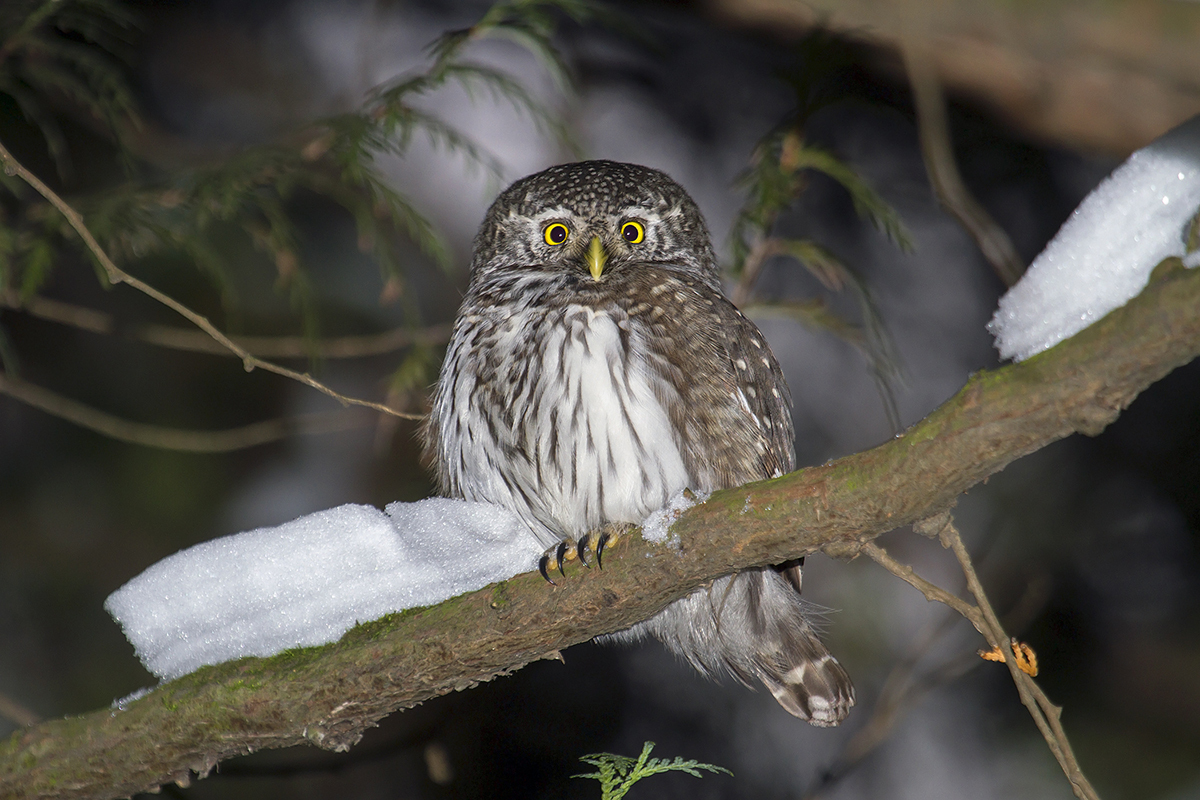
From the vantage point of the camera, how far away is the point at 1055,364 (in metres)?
1.57

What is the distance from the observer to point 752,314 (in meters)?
3.73

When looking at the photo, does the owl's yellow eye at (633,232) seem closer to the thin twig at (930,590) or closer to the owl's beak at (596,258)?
the owl's beak at (596,258)

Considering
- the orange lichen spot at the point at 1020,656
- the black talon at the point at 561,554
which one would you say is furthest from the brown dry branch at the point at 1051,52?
the black talon at the point at 561,554

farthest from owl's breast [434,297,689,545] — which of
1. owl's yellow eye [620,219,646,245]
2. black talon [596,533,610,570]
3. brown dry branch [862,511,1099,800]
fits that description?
brown dry branch [862,511,1099,800]

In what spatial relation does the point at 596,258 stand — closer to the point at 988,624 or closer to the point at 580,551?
the point at 580,551

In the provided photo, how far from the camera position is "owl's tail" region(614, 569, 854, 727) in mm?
2898

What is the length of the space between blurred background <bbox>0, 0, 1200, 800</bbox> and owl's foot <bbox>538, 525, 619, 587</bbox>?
156 cm

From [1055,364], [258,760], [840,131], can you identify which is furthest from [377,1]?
[1055,364]

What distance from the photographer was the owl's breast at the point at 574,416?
2562 millimetres

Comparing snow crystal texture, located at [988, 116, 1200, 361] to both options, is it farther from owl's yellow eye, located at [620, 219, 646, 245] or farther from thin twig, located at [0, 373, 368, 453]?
thin twig, located at [0, 373, 368, 453]

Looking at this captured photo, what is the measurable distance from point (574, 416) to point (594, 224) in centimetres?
80

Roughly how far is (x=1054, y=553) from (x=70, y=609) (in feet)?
15.7

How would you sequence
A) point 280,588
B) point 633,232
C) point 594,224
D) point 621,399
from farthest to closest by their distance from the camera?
point 633,232 < point 594,224 < point 621,399 < point 280,588

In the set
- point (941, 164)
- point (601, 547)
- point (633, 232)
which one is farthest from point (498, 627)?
point (633, 232)
